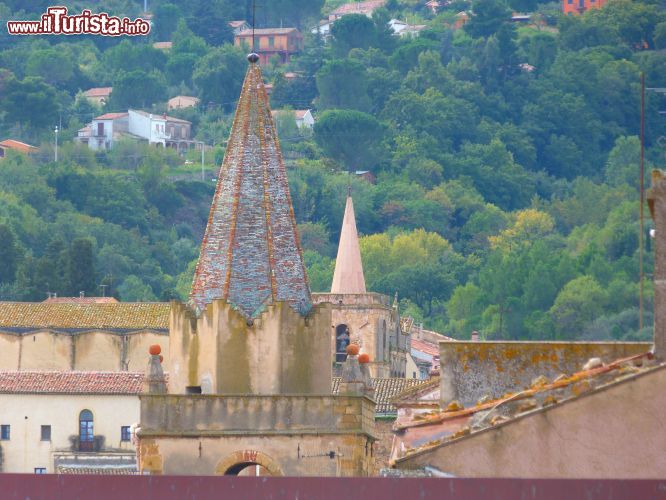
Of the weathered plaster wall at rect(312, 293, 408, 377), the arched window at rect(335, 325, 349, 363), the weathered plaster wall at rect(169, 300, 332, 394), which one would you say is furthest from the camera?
the arched window at rect(335, 325, 349, 363)

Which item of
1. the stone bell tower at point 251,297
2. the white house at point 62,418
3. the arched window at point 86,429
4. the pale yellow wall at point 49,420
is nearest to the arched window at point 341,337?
the white house at point 62,418

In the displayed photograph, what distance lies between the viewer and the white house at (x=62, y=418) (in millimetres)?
86500

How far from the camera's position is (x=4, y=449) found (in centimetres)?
8750

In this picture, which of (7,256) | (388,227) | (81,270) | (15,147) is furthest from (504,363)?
(15,147)

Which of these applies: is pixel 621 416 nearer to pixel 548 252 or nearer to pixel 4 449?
pixel 4 449

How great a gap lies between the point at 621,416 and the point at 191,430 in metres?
20.4

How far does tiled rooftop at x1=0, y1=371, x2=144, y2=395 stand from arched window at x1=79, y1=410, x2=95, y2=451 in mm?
678

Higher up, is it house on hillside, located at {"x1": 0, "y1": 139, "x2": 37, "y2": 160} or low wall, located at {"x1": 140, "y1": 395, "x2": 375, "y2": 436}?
house on hillside, located at {"x1": 0, "y1": 139, "x2": 37, "y2": 160}

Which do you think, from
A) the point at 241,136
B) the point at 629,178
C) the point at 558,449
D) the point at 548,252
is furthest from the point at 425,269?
the point at 558,449

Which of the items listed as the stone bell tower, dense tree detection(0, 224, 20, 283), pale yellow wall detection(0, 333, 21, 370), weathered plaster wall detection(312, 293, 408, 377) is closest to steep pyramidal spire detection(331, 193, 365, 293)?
weathered plaster wall detection(312, 293, 408, 377)

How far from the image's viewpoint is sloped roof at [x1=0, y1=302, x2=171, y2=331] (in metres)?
96.1

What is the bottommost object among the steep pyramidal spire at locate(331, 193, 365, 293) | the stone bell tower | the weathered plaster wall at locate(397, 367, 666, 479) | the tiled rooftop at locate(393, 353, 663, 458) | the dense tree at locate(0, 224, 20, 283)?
the weathered plaster wall at locate(397, 367, 666, 479)

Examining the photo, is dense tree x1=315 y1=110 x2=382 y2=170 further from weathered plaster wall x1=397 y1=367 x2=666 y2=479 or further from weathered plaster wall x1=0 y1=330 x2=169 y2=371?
weathered plaster wall x1=397 y1=367 x2=666 y2=479

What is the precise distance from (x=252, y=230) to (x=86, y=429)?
132 ft
